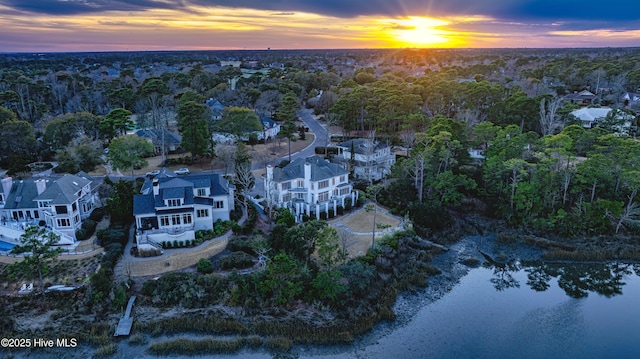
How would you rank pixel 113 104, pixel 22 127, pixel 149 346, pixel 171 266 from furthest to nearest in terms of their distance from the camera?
pixel 113 104 → pixel 22 127 → pixel 171 266 → pixel 149 346

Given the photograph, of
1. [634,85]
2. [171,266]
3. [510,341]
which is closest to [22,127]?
[171,266]

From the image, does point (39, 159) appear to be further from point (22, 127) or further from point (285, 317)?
point (285, 317)

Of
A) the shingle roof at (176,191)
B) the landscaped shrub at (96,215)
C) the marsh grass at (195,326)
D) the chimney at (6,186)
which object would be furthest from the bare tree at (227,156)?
the marsh grass at (195,326)

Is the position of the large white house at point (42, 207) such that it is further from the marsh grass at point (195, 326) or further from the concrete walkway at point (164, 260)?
the marsh grass at point (195, 326)

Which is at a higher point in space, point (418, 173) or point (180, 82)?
point (180, 82)

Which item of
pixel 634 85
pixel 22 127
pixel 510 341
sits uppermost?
pixel 634 85

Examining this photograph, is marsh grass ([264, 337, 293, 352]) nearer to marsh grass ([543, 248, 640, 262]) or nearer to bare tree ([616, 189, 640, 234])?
marsh grass ([543, 248, 640, 262])
